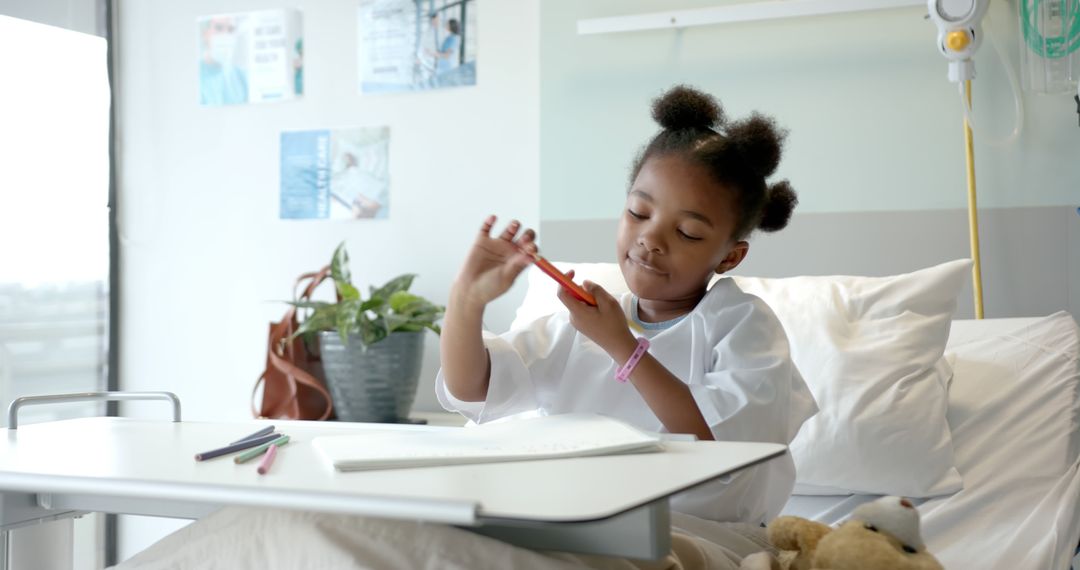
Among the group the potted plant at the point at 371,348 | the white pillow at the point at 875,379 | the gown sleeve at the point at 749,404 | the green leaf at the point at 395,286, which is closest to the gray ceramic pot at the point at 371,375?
the potted plant at the point at 371,348

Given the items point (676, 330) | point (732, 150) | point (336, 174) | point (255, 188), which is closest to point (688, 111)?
point (732, 150)

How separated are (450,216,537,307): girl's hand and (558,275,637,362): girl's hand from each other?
7 cm

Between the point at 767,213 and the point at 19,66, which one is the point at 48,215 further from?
the point at 767,213

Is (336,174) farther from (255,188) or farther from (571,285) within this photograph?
(571,285)

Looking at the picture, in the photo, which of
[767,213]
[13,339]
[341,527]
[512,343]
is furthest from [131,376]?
[341,527]

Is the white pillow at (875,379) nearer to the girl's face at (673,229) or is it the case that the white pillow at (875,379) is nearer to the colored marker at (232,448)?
the girl's face at (673,229)

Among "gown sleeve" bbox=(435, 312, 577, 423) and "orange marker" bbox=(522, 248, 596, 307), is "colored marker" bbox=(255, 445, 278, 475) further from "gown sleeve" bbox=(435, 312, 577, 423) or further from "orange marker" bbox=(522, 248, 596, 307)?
"gown sleeve" bbox=(435, 312, 577, 423)

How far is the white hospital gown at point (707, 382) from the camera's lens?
1.14 metres

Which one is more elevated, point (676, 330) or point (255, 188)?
point (255, 188)

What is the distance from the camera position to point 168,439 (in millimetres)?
969

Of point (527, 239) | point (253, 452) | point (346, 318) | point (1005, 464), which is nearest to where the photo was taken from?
point (253, 452)

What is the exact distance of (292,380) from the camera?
225 cm

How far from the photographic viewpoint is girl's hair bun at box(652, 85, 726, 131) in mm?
1350

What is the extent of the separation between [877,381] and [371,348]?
1067 millimetres
